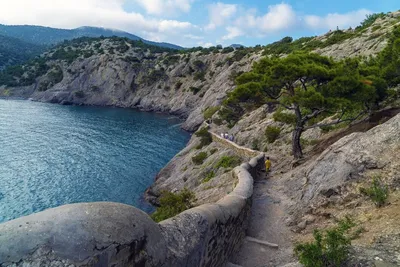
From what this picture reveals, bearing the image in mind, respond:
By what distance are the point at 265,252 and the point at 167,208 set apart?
33.6 feet

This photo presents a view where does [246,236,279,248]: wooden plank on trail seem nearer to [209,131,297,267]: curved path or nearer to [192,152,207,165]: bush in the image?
[209,131,297,267]: curved path

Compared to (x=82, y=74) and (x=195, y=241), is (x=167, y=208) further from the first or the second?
(x=82, y=74)

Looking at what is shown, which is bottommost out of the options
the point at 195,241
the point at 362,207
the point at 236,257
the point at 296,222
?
the point at 236,257

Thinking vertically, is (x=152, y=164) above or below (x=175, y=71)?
below

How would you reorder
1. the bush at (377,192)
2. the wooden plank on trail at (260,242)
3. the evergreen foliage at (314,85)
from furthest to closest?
the evergreen foliage at (314,85), the wooden plank on trail at (260,242), the bush at (377,192)

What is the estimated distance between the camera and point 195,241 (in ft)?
29.1

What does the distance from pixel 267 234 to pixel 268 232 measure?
182mm

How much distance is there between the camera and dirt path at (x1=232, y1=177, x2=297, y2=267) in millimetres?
12277

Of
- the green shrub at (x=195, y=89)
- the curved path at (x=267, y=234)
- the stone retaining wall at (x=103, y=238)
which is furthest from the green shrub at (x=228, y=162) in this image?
the green shrub at (x=195, y=89)

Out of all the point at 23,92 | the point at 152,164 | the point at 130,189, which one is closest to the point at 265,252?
the point at 130,189

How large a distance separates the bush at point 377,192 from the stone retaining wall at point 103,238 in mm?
6370

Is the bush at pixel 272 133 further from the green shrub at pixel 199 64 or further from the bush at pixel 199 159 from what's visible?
the green shrub at pixel 199 64

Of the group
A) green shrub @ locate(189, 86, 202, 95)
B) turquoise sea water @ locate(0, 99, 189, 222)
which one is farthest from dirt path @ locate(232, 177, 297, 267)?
green shrub @ locate(189, 86, 202, 95)

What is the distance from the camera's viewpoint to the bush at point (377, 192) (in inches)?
445
